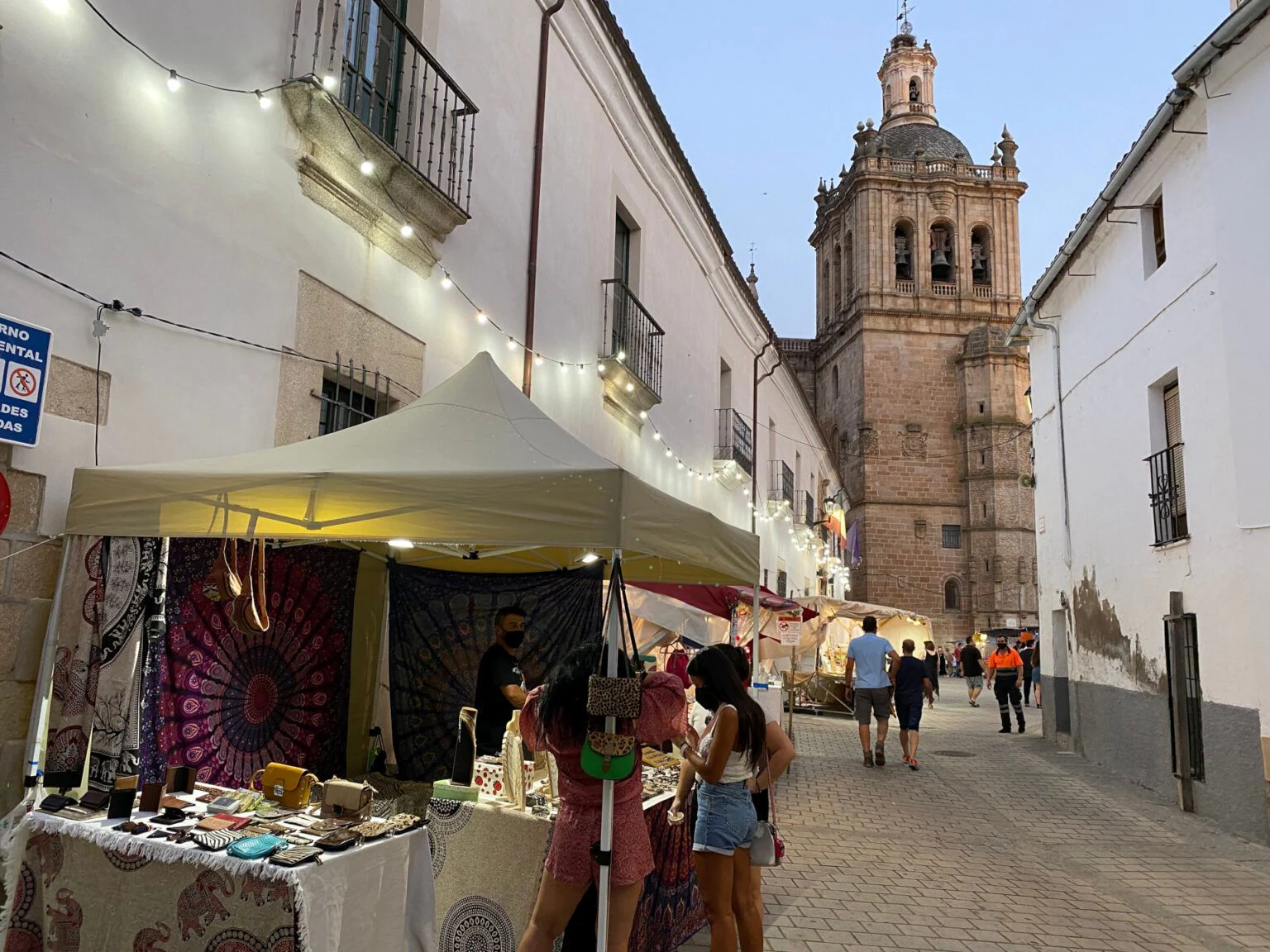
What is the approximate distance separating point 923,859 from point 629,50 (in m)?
8.76

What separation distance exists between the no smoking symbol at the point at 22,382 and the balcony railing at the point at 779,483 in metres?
16.9

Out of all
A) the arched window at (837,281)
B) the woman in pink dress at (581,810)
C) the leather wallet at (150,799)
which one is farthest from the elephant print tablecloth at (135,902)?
the arched window at (837,281)

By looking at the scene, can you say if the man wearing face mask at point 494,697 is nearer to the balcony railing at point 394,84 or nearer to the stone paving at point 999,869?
the stone paving at point 999,869

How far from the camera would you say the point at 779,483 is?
2092 cm

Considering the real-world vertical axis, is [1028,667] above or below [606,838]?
above

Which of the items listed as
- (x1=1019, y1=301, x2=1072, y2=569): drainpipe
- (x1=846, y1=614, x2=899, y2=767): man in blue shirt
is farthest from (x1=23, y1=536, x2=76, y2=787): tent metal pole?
(x1=1019, y1=301, x2=1072, y2=569): drainpipe

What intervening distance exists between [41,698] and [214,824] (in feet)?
3.47

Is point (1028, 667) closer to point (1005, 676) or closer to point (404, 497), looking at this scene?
point (1005, 676)

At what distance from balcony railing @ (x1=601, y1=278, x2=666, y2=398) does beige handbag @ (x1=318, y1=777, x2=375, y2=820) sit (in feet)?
22.7

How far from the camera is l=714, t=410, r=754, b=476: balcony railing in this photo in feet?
52.6

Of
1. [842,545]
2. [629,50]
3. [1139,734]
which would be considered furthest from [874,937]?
[842,545]

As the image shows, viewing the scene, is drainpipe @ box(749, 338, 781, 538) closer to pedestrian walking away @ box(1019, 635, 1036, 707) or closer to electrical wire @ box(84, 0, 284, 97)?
pedestrian walking away @ box(1019, 635, 1036, 707)

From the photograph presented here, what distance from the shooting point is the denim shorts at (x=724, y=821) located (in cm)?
389

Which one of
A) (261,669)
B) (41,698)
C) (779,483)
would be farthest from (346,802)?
(779,483)
